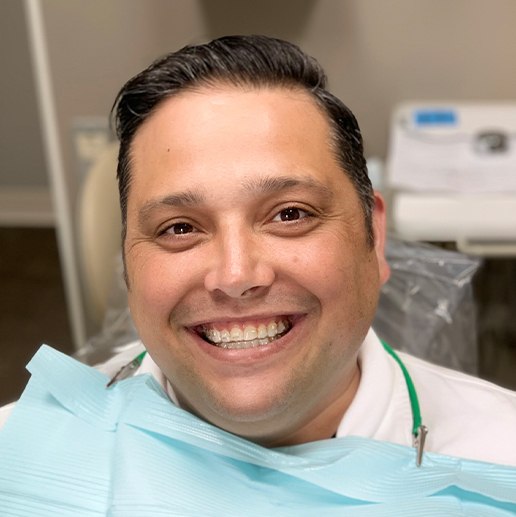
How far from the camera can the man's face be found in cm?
72

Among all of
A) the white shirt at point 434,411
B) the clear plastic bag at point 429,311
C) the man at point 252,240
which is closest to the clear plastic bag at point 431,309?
the clear plastic bag at point 429,311

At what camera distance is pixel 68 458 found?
2.59 feet

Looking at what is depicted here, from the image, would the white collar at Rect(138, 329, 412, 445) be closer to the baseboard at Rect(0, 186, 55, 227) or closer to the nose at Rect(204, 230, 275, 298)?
the nose at Rect(204, 230, 275, 298)

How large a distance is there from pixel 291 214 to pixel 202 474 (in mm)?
297

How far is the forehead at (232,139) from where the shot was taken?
0.73 m

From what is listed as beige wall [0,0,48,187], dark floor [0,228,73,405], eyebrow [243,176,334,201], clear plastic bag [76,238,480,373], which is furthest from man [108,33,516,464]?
beige wall [0,0,48,187]

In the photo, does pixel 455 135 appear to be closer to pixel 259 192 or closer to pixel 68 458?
pixel 259 192

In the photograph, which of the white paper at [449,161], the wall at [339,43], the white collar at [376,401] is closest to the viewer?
the white collar at [376,401]

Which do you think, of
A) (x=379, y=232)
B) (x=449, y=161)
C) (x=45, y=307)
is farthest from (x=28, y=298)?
(x=379, y=232)

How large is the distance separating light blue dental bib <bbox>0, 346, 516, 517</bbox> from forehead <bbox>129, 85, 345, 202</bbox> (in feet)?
0.89

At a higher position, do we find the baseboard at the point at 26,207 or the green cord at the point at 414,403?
the green cord at the point at 414,403

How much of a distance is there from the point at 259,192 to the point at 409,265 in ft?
2.01

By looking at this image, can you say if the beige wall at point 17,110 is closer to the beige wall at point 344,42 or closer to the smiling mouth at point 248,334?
the beige wall at point 344,42

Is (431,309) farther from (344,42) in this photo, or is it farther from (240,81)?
(344,42)
